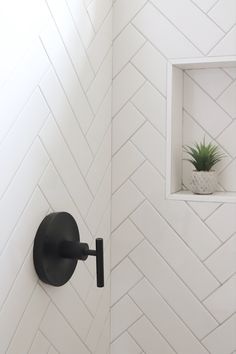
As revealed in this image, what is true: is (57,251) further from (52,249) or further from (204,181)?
(204,181)

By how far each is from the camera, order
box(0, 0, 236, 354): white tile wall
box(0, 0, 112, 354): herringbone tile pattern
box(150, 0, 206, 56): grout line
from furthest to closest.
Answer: box(150, 0, 206, 56): grout line
box(0, 0, 236, 354): white tile wall
box(0, 0, 112, 354): herringbone tile pattern

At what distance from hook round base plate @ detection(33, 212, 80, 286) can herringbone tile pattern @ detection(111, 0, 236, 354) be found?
0.38 metres

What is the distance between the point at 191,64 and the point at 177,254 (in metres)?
0.57

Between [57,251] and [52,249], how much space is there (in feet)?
0.05

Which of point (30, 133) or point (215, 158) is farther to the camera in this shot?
point (215, 158)

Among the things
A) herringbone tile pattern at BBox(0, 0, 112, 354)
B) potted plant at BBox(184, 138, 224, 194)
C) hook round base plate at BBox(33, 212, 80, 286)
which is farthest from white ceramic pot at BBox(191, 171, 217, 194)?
hook round base plate at BBox(33, 212, 80, 286)

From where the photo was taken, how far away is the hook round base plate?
1070mm

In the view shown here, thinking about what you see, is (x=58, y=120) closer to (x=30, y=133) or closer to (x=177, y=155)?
(x=30, y=133)

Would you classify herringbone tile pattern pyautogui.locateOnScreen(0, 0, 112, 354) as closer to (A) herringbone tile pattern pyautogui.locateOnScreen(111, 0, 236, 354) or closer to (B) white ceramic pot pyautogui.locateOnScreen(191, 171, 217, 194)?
(A) herringbone tile pattern pyautogui.locateOnScreen(111, 0, 236, 354)

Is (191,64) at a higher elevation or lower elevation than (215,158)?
higher

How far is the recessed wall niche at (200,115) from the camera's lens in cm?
144

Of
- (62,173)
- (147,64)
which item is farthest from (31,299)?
(147,64)

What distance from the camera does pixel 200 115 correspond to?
1510 mm

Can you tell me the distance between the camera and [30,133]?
104 centimetres
